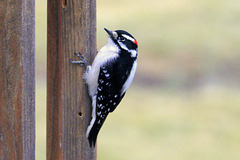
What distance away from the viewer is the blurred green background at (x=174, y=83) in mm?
8734

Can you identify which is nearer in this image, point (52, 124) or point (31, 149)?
point (31, 149)

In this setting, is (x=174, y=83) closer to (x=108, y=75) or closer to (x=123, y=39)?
(x=123, y=39)

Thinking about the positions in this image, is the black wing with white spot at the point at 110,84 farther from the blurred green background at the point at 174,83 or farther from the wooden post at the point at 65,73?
the blurred green background at the point at 174,83

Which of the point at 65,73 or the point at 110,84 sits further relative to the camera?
the point at 110,84

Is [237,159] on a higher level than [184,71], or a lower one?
lower

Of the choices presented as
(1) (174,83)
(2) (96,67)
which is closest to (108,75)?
(2) (96,67)

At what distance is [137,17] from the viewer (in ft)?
44.1

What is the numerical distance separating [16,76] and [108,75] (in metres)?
1.11

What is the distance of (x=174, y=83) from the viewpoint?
37.7ft

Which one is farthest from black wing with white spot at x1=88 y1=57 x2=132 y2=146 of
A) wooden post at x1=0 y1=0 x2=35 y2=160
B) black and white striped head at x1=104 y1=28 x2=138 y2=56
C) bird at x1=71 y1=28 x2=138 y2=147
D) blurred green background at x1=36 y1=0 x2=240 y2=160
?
blurred green background at x1=36 y1=0 x2=240 y2=160

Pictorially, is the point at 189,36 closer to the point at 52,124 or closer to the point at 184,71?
the point at 184,71

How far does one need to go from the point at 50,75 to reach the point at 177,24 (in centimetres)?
1039

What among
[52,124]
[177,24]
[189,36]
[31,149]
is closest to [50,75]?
[52,124]

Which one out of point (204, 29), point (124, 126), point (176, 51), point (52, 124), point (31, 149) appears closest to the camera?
point (31, 149)
